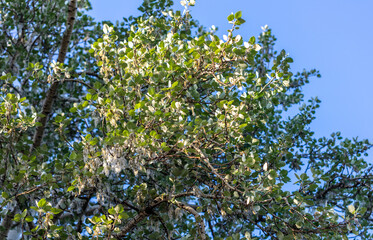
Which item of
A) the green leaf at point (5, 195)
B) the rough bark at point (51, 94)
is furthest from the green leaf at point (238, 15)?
the green leaf at point (5, 195)

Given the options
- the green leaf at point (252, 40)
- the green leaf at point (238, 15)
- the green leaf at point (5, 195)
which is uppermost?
the green leaf at point (238, 15)

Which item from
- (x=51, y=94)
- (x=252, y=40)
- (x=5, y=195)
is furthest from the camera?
(x=51, y=94)

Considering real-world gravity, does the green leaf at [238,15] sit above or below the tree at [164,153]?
above

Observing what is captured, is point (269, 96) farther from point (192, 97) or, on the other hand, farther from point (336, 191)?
point (336, 191)

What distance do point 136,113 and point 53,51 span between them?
4.72 m

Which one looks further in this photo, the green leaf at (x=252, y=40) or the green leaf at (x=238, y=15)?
the green leaf at (x=252, y=40)

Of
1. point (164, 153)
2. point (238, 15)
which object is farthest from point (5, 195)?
point (238, 15)

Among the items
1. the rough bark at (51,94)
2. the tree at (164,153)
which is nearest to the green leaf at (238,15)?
the tree at (164,153)

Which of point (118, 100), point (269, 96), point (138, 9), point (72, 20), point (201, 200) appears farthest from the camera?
point (138, 9)

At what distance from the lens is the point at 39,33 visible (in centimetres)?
933

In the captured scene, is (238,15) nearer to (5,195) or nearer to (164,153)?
(164,153)

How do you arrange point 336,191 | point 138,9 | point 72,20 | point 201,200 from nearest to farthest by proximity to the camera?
1. point 201,200
2. point 72,20
3. point 336,191
4. point 138,9

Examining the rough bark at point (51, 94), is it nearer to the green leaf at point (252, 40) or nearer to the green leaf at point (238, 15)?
the green leaf at point (238, 15)

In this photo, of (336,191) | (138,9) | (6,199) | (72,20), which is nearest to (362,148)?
(336,191)
